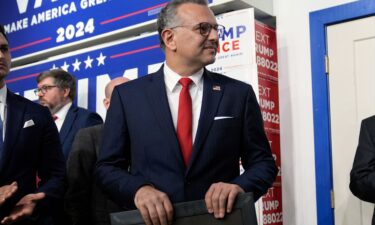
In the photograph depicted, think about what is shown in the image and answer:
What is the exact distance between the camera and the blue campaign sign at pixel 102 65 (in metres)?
3.94

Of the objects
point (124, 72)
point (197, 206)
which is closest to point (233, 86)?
point (197, 206)

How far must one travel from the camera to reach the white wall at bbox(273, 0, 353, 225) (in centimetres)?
334

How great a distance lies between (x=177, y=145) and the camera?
5.76ft

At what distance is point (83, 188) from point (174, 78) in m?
0.99

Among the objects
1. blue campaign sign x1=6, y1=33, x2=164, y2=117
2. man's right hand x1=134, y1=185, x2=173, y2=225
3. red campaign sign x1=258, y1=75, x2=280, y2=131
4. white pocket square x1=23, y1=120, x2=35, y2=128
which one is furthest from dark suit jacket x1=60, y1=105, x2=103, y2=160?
man's right hand x1=134, y1=185, x2=173, y2=225

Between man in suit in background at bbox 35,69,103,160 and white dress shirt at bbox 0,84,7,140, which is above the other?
man in suit in background at bbox 35,69,103,160

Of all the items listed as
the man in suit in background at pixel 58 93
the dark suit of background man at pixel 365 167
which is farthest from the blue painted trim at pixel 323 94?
the man in suit in background at pixel 58 93

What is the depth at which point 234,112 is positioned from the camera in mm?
Result: 1827

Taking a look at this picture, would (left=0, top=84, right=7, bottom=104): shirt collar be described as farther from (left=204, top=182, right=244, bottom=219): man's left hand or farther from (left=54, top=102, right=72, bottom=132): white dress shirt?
(left=54, top=102, right=72, bottom=132): white dress shirt

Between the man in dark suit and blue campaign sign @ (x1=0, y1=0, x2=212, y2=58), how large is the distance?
2.01 meters

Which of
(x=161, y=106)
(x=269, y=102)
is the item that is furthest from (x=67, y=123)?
(x=161, y=106)

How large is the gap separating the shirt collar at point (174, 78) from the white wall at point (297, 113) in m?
1.60

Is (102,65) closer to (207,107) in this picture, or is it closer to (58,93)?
(58,93)

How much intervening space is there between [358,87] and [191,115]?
172cm
